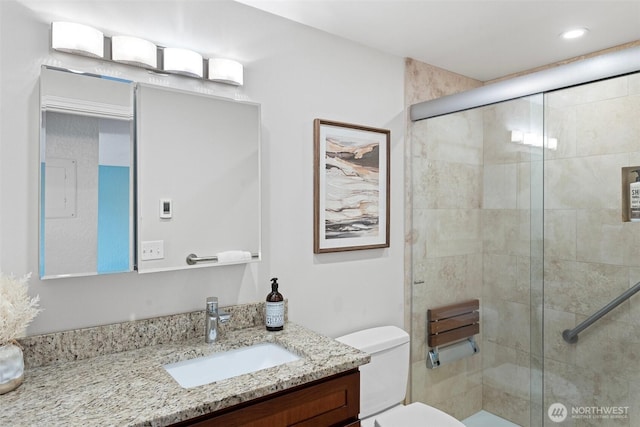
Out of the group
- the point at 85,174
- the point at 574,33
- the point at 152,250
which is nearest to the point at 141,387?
the point at 152,250

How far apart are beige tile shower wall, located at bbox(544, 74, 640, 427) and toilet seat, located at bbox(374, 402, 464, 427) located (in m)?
0.63

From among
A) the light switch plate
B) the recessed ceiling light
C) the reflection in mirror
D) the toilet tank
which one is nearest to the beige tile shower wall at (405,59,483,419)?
the toilet tank

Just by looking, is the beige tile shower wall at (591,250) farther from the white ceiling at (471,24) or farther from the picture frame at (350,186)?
the picture frame at (350,186)

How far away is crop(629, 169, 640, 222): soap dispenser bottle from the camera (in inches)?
73.7

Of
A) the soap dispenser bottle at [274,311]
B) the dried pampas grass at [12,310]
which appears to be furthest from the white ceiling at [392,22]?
the soap dispenser bottle at [274,311]

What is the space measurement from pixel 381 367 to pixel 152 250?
4.28 feet

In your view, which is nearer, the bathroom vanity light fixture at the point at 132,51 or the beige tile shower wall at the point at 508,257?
the bathroom vanity light fixture at the point at 132,51

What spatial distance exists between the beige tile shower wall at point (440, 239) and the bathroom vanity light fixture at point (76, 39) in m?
1.76

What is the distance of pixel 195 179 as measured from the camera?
1.71m

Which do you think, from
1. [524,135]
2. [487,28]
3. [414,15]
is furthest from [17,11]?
[524,135]

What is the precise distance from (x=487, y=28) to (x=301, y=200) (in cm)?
134

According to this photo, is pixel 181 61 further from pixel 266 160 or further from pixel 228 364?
pixel 228 364

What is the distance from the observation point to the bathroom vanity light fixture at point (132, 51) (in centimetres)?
154

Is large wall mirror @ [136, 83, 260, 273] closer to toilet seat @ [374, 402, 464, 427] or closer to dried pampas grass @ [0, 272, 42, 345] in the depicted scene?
dried pampas grass @ [0, 272, 42, 345]
